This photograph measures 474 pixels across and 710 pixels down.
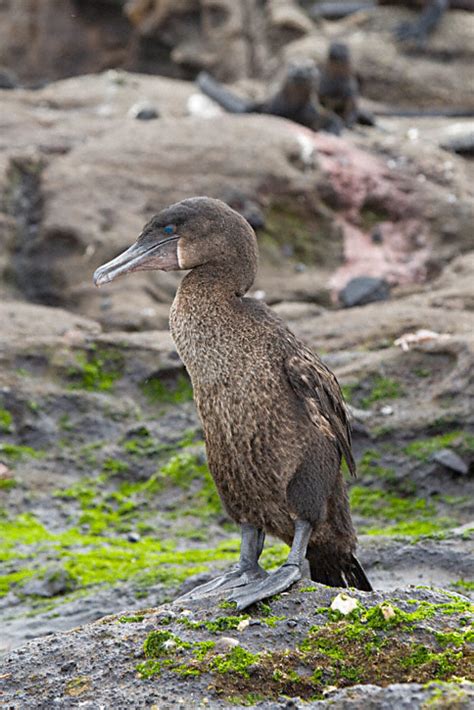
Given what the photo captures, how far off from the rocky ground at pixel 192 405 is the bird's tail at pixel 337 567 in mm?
414

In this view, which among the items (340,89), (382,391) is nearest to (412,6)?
(340,89)

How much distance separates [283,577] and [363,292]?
7.14 metres

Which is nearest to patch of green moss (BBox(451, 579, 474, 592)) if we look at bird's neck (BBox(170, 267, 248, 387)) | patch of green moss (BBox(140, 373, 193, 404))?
bird's neck (BBox(170, 267, 248, 387))

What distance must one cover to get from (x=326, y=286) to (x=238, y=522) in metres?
7.06

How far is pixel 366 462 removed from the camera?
743 cm

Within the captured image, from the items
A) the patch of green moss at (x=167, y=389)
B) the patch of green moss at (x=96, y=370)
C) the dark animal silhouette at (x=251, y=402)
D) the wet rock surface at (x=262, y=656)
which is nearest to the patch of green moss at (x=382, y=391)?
the patch of green moss at (x=167, y=389)

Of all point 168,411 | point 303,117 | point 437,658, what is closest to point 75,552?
point 168,411

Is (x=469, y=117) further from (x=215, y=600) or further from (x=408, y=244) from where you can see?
(x=215, y=600)

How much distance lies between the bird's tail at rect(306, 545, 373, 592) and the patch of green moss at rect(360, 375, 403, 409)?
9.94ft

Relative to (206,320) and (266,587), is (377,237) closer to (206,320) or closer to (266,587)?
(206,320)

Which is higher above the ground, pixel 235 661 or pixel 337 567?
pixel 235 661

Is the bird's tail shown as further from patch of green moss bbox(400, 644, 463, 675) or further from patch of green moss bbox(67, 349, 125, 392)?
patch of green moss bbox(67, 349, 125, 392)

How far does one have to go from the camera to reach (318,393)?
4.70 meters

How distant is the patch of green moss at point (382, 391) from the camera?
7898 mm
